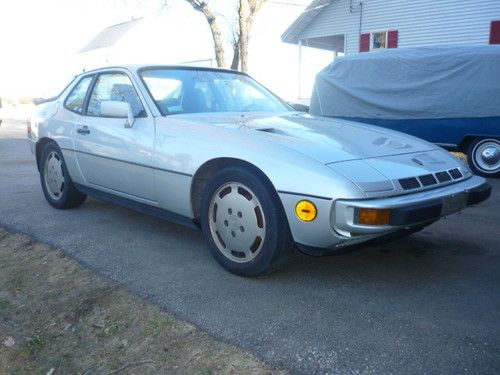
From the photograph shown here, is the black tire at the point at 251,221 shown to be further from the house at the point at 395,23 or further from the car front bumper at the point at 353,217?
the house at the point at 395,23

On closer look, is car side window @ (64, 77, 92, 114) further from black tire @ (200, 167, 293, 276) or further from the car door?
black tire @ (200, 167, 293, 276)

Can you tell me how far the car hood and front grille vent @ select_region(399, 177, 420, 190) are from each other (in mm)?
Result: 273

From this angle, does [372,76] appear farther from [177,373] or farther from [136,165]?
[177,373]

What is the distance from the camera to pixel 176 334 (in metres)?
2.79

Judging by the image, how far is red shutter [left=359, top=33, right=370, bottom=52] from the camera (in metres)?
17.6

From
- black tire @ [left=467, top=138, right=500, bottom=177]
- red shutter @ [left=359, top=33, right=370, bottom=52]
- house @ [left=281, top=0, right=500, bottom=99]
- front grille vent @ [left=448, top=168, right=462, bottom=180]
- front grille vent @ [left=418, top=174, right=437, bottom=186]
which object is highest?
house @ [left=281, top=0, right=500, bottom=99]

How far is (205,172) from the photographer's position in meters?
3.70

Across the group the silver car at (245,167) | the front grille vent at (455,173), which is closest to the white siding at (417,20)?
the silver car at (245,167)

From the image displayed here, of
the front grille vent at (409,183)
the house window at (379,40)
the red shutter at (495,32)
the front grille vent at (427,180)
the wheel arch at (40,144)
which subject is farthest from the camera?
the house window at (379,40)

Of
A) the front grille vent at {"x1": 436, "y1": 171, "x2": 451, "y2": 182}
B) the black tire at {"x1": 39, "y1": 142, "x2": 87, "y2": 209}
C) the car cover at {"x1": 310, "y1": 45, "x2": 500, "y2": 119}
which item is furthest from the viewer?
the car cover at {"x1": 310, "y1": 45, "x2": 500, "y2": 119}

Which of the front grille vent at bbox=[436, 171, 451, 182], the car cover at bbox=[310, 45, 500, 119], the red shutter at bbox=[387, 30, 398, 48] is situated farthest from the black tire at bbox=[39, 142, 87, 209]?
the red shutter at bbox=[387, 30, 398, 48]

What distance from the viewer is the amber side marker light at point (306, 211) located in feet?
9.81

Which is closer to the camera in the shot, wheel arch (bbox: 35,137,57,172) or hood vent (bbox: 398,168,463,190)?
hood vent (bbox: 398,168,463,190)

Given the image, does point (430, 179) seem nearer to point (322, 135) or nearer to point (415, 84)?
point (322, 135)
